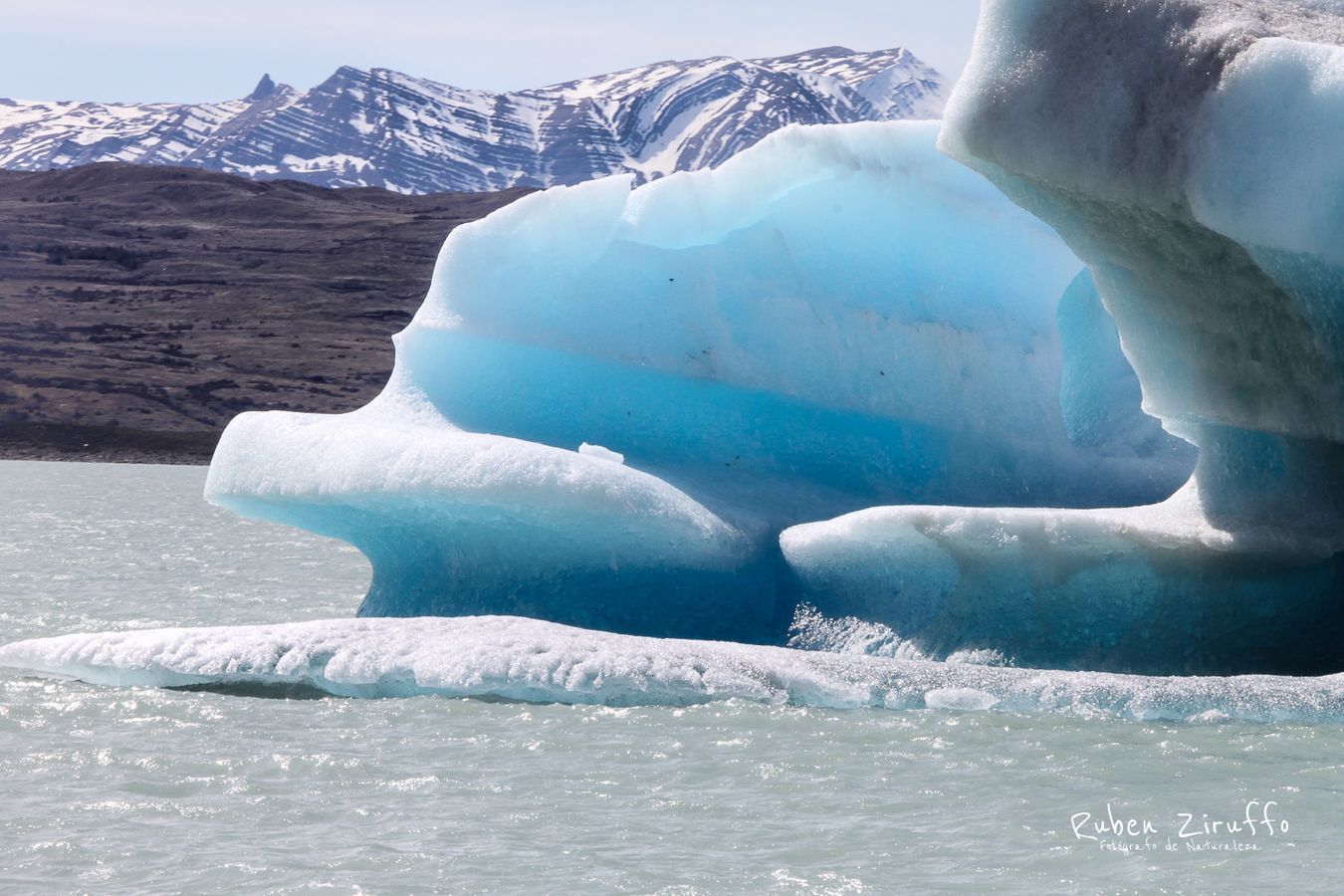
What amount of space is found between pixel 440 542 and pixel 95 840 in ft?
10.4

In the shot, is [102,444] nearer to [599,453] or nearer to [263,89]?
[599,453]

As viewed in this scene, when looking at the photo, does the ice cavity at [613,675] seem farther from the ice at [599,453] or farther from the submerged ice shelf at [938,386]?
the ice at [599,453]

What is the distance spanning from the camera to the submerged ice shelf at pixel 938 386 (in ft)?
18.6

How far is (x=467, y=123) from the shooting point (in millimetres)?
152750

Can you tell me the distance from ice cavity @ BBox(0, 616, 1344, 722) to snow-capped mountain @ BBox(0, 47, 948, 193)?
12754cm

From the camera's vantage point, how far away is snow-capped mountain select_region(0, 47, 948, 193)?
456 ft

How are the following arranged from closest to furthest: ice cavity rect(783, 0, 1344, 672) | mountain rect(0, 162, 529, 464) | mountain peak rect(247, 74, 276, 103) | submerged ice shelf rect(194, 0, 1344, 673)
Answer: ice cavity rect(783, 0, 1344, 672) → submerged ice shelf rect(194, 0, 1344, 673) → mountain rect(0, 162, 529, 464) → mountain peak rect(247, 74, 276, 103)

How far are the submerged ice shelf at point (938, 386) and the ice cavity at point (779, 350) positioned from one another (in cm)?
1

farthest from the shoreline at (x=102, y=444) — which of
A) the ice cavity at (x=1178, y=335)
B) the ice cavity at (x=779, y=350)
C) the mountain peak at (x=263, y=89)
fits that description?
the mountain peak at (x=263, y=89)

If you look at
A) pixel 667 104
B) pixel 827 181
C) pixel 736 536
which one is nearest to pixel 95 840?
pixel 736 536

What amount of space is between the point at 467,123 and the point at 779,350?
14872 centimetres

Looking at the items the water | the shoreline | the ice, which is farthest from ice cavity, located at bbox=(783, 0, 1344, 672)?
the shoreline

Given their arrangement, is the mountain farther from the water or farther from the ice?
the water

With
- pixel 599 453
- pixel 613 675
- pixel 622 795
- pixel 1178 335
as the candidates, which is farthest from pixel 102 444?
pixel 622 795
